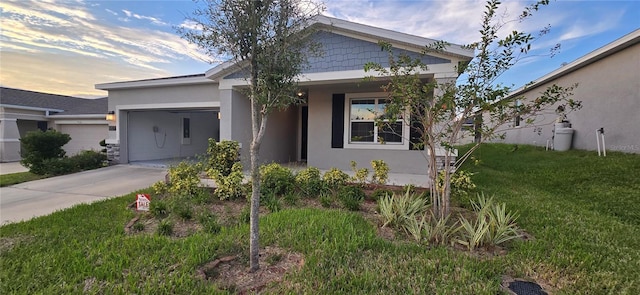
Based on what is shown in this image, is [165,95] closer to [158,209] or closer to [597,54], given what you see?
[158,209]

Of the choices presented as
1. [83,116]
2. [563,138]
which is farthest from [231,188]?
[83,116]

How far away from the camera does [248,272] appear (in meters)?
2.77

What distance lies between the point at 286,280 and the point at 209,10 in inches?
109

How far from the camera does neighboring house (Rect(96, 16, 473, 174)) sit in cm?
677

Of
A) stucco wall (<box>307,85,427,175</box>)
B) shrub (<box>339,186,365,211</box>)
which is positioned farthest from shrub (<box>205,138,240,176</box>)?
shrub (<box>339,186,365,211</box>)

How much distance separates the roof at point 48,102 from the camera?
14.3 metres

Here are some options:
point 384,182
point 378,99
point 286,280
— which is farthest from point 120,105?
point 286,280

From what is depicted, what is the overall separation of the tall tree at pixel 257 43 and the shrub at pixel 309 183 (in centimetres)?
282

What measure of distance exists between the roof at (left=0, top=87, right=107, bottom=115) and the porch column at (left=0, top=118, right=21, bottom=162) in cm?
96

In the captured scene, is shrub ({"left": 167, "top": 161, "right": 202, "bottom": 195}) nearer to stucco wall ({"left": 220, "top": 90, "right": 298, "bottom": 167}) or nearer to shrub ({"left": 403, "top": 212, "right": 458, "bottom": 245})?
stucco wall ({"left": 220, "top": 90, "right": 298, "bottom": 167})

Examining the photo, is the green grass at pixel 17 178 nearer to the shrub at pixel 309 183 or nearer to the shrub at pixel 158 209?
the shrub at pixel 158 209

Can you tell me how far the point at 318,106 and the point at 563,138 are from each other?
397 inches

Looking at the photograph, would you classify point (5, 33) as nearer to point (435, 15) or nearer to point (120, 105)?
point (120, 105)

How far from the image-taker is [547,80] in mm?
13008
